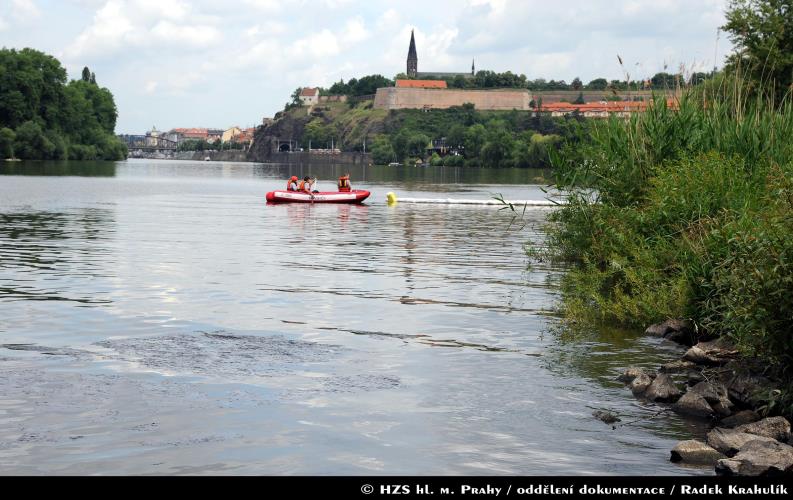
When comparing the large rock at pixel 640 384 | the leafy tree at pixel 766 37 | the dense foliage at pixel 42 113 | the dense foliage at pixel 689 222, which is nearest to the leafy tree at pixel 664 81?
the dense foliage at pixel 689 222

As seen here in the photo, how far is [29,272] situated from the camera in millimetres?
24797

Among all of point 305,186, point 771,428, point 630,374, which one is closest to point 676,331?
point 630,374

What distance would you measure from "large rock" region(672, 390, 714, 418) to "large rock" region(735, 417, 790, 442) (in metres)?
1.22

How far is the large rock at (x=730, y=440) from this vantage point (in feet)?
34.6

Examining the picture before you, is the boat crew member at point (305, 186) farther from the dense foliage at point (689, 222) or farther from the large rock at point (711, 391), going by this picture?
the large rock at point (711, 391)

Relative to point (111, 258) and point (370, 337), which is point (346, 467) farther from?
point (111, 258)

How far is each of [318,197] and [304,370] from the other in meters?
48.2

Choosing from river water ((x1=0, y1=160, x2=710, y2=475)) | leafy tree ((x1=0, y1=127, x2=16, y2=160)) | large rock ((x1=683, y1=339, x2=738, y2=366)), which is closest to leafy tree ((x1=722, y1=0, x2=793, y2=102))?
river water ((x1=0, y1=160, x2=710, y2=475))

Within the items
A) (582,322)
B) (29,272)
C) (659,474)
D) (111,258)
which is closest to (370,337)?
(582,322)

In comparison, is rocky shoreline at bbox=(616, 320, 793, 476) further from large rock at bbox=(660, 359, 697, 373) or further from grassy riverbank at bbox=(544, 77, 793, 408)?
grassy riverbank at bbox=(544, 77, 793, 408)

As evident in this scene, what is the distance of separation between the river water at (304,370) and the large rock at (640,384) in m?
0.16

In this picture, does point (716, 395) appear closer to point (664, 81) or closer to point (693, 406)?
point (693, 406)

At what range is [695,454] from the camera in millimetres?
10617

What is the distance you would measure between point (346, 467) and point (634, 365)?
21.4ft
